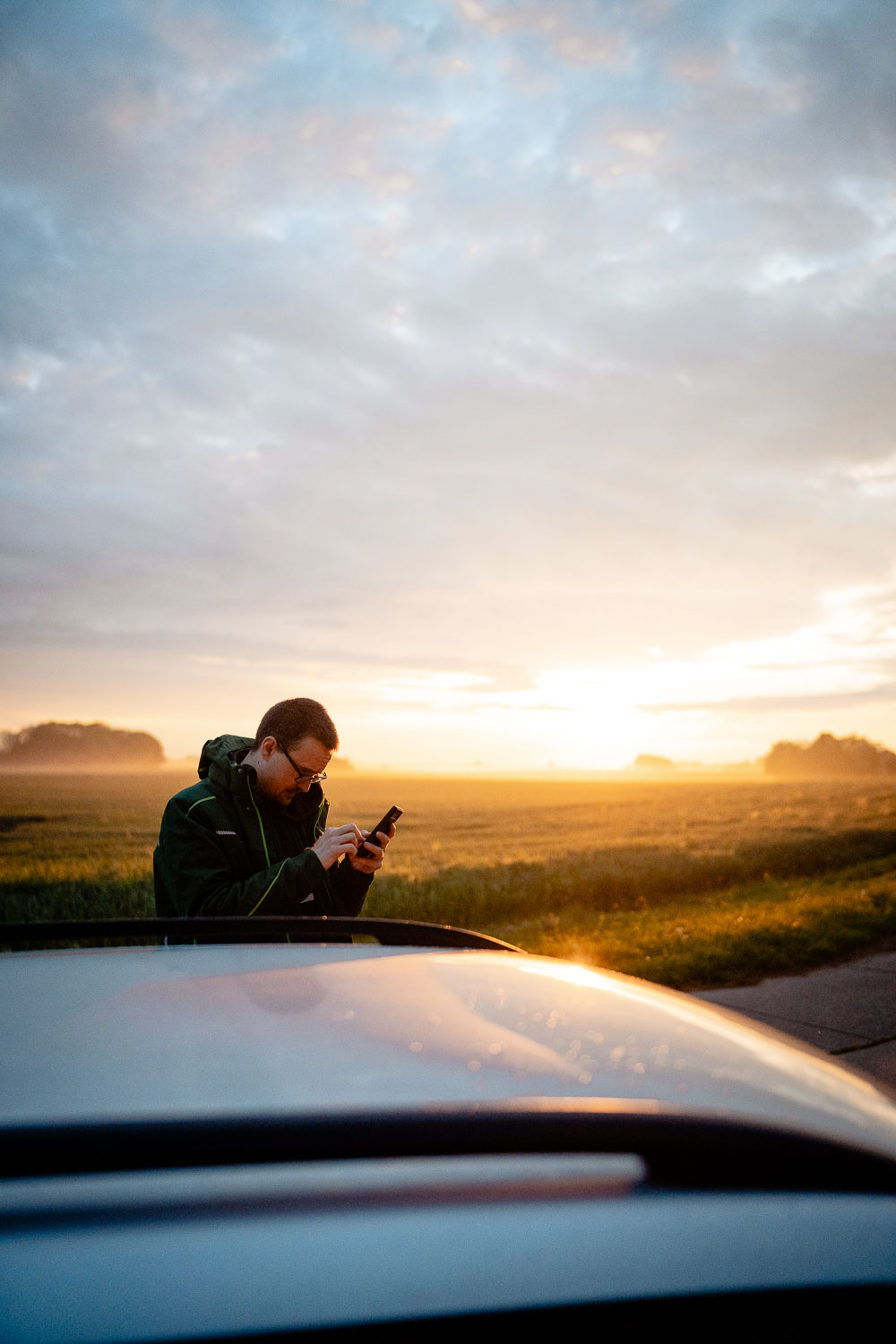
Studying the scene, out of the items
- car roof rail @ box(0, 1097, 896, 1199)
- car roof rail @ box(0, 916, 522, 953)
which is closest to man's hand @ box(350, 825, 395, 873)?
car roof rail @ box(0, 916, 522, 953)

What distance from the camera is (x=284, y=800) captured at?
139 inches

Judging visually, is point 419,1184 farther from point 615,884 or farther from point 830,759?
point 830,759

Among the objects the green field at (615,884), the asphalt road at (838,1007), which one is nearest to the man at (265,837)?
the asphalt road at (838,1007)

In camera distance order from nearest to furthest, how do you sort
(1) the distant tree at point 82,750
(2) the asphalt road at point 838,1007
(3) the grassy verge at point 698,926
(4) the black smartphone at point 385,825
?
(4) the black smartphone at point 385,825
(2) the asphalt road at point 838,1007
(3) the grassy verge at point 698,926
(1) the distant tree at point 82,750

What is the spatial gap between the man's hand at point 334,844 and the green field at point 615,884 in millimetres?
4821

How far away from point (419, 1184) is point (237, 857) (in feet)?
8.51

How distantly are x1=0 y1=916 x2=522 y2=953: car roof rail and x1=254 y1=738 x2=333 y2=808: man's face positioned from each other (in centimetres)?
141

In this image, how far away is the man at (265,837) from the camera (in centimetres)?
305

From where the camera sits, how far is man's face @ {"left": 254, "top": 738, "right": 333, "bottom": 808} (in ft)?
11.2

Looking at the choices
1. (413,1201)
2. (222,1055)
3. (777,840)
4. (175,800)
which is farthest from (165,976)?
(777,840)

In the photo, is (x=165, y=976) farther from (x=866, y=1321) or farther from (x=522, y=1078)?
(x=866, y=1321)

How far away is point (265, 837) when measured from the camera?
340cm

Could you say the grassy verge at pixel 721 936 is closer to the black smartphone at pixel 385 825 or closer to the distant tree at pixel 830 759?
the black smartphone at pixel 385 825

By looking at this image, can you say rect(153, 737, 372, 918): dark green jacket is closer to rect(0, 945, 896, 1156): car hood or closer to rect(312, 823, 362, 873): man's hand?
rect(312, 823, 362, 873): man's hand
